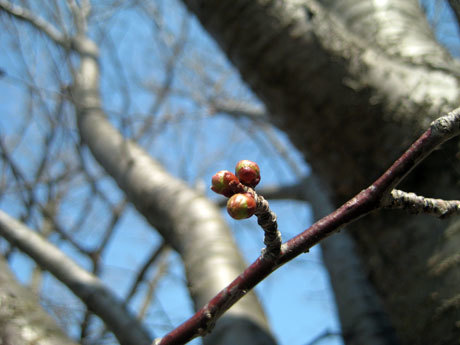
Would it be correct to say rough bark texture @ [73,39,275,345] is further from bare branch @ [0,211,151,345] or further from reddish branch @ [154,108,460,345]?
reddish branch @ [154,108,460,345]

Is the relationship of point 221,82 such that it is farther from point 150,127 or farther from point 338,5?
point 338,5

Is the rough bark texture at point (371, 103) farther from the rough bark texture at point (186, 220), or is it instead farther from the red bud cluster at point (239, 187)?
the red bud cluster at point (239, 187)

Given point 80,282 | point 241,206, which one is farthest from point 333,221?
point 80,282

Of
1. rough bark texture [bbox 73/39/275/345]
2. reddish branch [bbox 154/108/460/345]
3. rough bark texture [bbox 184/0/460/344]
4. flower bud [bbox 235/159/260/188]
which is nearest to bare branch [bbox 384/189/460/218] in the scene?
reddish branch [bbox 154/108/460/345]

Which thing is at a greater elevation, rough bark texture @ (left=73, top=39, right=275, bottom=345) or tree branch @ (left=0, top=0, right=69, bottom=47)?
tree branch @ (left=0, top=0, right=69, bottom=47)

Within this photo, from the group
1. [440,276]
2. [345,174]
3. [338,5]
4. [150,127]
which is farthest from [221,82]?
[440,276]

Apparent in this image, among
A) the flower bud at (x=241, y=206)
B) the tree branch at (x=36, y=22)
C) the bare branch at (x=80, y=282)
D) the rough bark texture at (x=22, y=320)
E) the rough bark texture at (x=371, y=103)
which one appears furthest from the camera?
the tree branch at (x=36, y=22)

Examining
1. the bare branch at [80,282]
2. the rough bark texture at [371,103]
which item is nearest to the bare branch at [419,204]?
the rough bark texture at [371,103]
